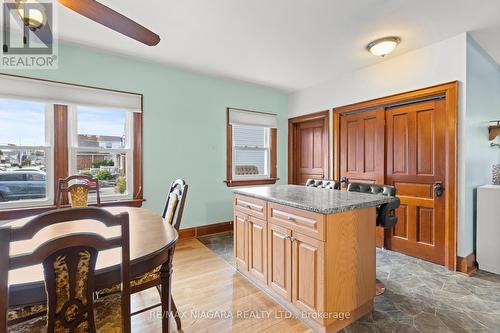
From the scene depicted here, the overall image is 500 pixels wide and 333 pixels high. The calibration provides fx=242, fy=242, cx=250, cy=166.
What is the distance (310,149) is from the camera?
4.82 metres

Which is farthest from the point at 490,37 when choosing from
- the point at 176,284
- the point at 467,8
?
the point at 176,284

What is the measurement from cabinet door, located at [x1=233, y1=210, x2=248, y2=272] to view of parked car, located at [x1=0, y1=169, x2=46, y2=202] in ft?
7.91

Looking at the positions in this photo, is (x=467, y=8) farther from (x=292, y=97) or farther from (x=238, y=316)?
(x=238, y=316)

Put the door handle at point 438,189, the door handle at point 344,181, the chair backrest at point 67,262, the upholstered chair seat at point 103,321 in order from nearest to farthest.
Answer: the chair backrest at point 67,262, the upholstered chair seat at point 103,321, the door handle at point 438,189, the door handle at point 344,181

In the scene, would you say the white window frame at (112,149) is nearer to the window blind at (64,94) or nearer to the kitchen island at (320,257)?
the window blind at (64,94)

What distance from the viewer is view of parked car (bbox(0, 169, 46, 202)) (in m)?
2.75

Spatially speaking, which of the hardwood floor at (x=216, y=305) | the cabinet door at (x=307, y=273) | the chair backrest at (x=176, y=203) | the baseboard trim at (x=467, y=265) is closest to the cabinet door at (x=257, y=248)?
the hardwood floor at (x=216, y=305)

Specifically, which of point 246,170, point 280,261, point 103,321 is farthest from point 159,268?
point 246,170

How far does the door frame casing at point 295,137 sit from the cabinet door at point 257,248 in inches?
92.6

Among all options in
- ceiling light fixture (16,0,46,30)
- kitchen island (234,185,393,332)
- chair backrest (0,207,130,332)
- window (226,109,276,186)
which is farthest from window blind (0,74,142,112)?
chair backrest (0,207,130,332)

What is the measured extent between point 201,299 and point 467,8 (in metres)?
3.59

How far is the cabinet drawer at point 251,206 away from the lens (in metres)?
2.29

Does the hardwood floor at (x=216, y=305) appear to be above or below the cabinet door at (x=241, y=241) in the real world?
below

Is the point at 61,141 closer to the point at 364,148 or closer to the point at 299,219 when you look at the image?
the point at 299,219
